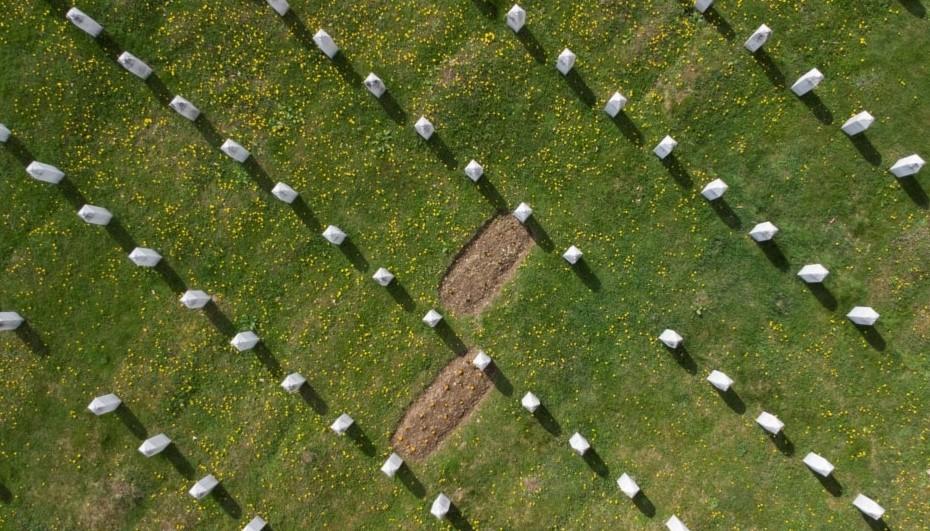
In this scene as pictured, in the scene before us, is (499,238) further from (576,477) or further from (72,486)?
(72,486)

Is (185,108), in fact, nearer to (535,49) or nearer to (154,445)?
(154,445)

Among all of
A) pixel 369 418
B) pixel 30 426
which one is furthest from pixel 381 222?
pixel 30 426

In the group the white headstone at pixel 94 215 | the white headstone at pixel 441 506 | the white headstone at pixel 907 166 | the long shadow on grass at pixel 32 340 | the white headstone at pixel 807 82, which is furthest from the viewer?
the long shadow on grass at pixel 32 340

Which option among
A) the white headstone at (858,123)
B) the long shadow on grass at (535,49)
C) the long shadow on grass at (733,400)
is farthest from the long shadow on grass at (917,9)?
the long shadow on grass at (733,400)

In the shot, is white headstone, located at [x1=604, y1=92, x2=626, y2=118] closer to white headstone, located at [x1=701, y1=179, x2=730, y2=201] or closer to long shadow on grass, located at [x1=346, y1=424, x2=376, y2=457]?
white headstone, located at [x1=701, y1=179, x2=730, y2=201]

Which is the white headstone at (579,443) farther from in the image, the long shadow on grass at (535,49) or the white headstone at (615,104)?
the long shadow on grass at (535,49)

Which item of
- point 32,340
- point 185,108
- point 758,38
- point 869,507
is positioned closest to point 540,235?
point 758,38

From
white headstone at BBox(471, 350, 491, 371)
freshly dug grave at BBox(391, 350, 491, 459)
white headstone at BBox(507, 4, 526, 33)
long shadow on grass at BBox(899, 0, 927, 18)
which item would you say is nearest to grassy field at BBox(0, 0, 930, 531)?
white headstone at BBox(507, 4, 526, 33)
